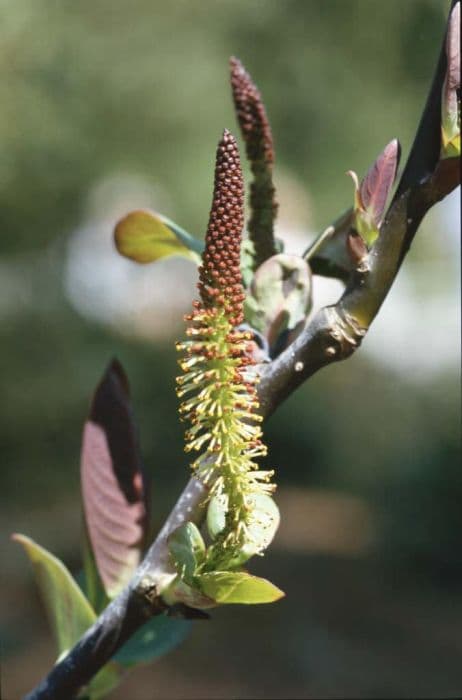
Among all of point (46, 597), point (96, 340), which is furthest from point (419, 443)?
point (46, 597)

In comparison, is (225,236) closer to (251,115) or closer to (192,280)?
(251,115)

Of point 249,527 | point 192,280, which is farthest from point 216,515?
point 192,280

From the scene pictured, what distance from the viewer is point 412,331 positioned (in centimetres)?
252

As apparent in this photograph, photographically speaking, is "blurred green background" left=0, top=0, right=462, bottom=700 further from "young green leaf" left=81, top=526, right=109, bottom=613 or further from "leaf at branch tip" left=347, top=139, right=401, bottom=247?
"leaf at branch tip" left=347, top=139, right=401, bottom=247

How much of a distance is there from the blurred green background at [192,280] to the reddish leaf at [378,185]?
5.21 ft

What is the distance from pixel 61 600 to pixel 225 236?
5.0 inches

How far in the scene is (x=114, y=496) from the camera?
0.24 m

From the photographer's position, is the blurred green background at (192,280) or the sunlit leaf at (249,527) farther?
the blurred green background at (192,280)

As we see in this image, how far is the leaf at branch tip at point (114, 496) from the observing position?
239 mm

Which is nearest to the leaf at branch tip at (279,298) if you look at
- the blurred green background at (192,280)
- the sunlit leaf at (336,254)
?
the sunlit leaf at (336,254)

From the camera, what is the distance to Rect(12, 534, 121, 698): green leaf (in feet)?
0.77

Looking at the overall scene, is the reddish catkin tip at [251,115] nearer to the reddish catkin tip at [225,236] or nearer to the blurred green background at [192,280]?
the reddish catkin tip at [225,236]

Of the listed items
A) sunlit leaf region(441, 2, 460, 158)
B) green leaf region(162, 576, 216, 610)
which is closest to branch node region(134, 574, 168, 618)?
green leaf region(162, 576, 216, 610)

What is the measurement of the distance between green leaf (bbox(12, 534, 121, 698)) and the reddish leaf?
124 mm
